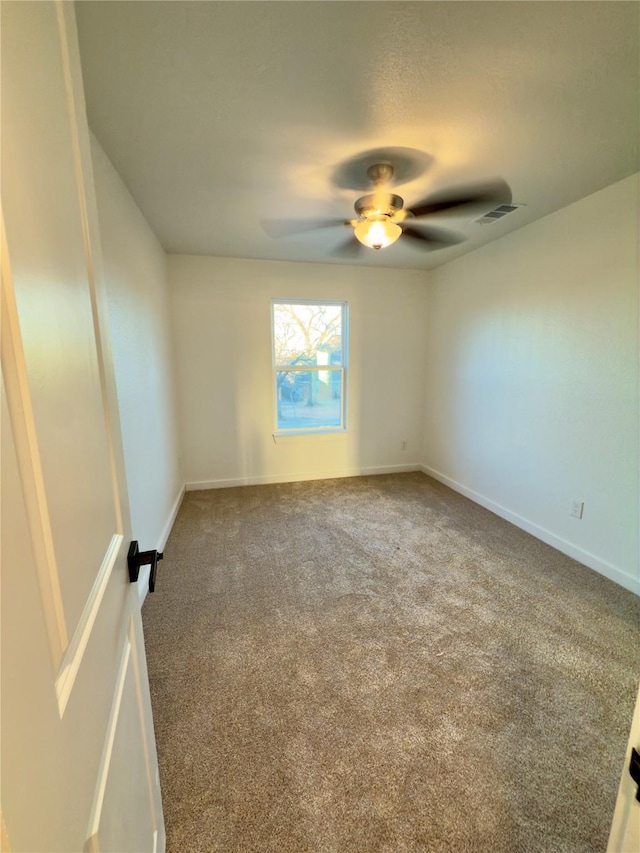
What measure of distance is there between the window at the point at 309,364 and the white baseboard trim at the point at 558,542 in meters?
1.62

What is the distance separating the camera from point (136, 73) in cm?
126

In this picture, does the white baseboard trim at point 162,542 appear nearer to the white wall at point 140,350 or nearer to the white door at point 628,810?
the white wall at point 140,350

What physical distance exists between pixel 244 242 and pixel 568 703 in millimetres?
3564

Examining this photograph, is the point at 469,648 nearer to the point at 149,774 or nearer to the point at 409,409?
the point at 149,774

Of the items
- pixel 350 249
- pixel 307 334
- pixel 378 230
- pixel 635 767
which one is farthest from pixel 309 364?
pixel 635 767

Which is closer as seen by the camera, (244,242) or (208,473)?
(244,242)

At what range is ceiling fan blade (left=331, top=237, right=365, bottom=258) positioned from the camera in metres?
2.72

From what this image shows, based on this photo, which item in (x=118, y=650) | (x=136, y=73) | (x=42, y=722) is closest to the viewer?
(x=42, y=722)

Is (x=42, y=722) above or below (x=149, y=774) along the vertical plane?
above

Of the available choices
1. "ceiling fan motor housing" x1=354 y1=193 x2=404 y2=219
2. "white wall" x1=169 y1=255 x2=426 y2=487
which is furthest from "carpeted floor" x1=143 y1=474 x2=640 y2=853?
"ceiling fan motor housing" x1=354 y1=193 x2=404 y2=219

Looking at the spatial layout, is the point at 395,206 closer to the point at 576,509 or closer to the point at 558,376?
the point at 558,376

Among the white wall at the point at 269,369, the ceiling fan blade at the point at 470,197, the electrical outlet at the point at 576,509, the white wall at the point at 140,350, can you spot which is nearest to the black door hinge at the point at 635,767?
the white wall at the point at 140,350

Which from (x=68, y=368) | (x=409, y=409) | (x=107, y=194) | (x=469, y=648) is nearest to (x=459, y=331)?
(x=409, y=409)

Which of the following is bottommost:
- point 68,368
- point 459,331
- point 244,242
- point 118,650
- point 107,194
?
point 118,650
